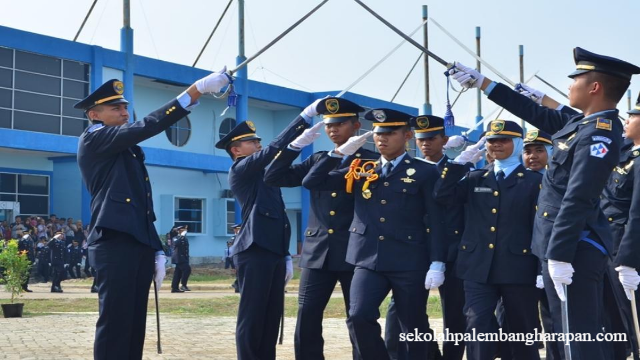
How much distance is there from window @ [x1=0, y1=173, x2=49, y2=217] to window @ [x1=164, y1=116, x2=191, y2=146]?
5836 millimetres

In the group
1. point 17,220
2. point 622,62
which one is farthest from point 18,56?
point 622,62

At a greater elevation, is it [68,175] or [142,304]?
[68,175]

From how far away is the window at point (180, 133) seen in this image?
Result: 120 ft

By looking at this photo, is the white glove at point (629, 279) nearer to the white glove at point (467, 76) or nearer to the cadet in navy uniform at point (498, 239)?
the cadet in navy uniform at point (498, 239)

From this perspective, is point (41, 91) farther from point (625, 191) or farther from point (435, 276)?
point (435, 276)

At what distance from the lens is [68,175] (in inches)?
1287

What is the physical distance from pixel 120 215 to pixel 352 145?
1.90 m

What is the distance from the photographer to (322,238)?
23.8ft

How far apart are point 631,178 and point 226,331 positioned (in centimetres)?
600

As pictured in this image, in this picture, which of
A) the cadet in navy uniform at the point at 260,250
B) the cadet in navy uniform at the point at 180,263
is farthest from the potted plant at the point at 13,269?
the cadet in navy uniform at the point at 260,250

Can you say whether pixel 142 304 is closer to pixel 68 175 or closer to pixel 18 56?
pixel 18 56

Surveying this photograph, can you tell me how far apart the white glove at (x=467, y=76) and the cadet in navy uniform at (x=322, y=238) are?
1.06 meters

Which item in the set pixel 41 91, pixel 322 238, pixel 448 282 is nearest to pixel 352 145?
pixel 322 238

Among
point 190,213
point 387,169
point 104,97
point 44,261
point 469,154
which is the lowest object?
point 44,261
